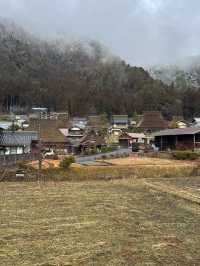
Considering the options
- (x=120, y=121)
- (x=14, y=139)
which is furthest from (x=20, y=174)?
(x=120, y=121)

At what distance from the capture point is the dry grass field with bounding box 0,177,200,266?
7293 millimetres

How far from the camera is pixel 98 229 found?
9742 millimetres

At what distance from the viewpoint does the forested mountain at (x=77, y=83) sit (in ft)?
293

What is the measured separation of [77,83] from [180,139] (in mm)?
65741

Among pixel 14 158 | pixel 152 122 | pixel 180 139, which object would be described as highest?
pixel 152 122

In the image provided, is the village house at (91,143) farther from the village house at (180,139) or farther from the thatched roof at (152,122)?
the thatched roof at (152,122)

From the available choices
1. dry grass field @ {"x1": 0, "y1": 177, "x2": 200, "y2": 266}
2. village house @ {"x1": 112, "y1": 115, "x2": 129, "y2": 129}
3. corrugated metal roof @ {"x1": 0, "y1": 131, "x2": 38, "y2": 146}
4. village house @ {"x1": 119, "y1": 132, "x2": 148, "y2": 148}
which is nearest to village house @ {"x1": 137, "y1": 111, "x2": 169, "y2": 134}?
village house @ {"x1": 112, "y1": 115, "x2": 129, "y2": 129}

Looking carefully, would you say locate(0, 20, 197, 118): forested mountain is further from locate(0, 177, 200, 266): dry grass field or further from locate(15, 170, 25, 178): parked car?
locate(0, 177, 200, 266): dry grass field

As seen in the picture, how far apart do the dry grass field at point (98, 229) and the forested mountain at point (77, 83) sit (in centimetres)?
7251

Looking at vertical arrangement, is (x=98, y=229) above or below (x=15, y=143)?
below

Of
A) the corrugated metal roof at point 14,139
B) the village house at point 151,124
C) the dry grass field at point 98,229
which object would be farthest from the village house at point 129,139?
the dry grass field at point 98,229

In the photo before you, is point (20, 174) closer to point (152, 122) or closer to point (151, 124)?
point (151, 124)

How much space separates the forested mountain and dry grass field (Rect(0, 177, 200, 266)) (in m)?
72.5

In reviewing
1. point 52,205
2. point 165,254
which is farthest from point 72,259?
point 52,205
